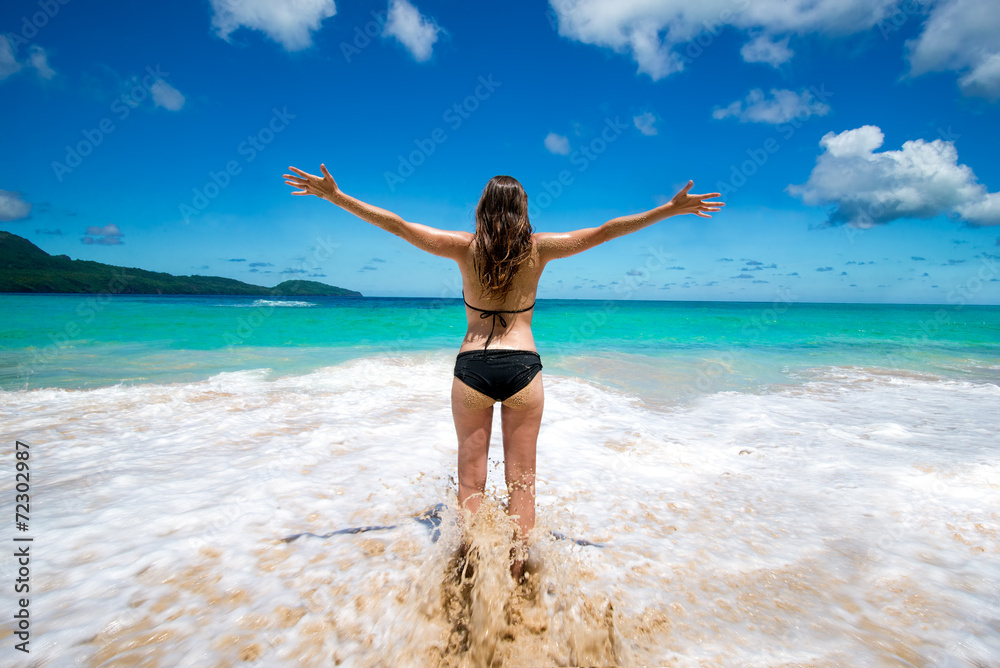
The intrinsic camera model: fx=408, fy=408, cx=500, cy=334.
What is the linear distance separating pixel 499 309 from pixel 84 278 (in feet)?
330

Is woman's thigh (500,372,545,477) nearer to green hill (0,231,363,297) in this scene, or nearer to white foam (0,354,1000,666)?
white foam (0,354,1000,666)

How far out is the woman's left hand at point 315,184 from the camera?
2783 millimetres

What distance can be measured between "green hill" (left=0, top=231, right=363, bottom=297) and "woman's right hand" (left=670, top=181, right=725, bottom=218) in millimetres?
94331

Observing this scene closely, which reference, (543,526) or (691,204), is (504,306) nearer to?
(691,204)

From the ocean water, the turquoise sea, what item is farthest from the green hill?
the ocean water

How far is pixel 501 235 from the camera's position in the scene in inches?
106

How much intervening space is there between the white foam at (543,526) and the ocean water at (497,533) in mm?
21

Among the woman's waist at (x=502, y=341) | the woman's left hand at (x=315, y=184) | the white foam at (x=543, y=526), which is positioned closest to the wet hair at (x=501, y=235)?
the woman's waist at (x=502, y=341)

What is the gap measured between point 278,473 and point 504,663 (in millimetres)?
3263

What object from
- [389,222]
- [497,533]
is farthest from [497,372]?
Result: [389,222]

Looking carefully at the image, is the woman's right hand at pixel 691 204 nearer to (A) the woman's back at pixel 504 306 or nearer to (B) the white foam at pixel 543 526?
(A) the woman's back at pixel 504 306

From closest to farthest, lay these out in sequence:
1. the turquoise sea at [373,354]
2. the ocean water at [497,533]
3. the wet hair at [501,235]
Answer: the ocean water at [497,533] → the wet hair at [501,235] → the turquoise sea at [373,354]

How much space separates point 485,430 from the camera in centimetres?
284

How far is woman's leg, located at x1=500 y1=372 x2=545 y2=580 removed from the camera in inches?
108
